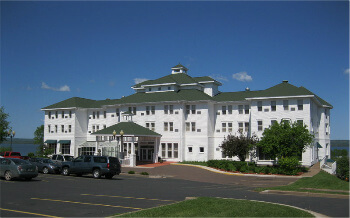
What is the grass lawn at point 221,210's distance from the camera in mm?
12125

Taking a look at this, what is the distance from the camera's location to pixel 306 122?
43.8 meters

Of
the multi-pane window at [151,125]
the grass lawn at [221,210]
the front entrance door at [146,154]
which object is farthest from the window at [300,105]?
the grass lawn at [221,210]

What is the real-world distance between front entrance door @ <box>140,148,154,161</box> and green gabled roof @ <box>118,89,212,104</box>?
7355 mm

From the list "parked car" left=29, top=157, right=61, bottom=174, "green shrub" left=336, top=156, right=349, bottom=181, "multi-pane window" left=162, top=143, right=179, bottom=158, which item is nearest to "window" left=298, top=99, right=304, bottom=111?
"green shrub" left=336, top=156, right=349, bottom=181

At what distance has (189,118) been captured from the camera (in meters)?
52.1

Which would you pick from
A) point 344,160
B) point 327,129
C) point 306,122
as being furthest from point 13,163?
point 327,129

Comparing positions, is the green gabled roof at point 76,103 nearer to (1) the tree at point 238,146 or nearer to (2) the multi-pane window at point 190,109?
(2) the multi-pane window at point 190,109

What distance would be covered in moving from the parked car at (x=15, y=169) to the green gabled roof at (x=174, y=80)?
33.4 m

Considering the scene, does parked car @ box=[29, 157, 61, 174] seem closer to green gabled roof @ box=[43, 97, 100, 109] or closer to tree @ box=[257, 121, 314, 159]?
tree @ box=[257, 121, 314, 159]

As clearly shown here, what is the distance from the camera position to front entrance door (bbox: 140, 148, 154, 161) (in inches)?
2077

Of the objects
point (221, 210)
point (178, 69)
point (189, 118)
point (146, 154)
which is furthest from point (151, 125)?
point (221, 210)

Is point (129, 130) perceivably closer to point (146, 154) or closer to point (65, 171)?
point (146, 154)

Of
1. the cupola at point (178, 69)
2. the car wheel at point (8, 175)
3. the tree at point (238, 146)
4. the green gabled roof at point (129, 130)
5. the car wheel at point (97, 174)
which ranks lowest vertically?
the car wheel at point (97, 174)

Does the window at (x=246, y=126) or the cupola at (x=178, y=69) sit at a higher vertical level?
the cupola at (x=178, y=69)
